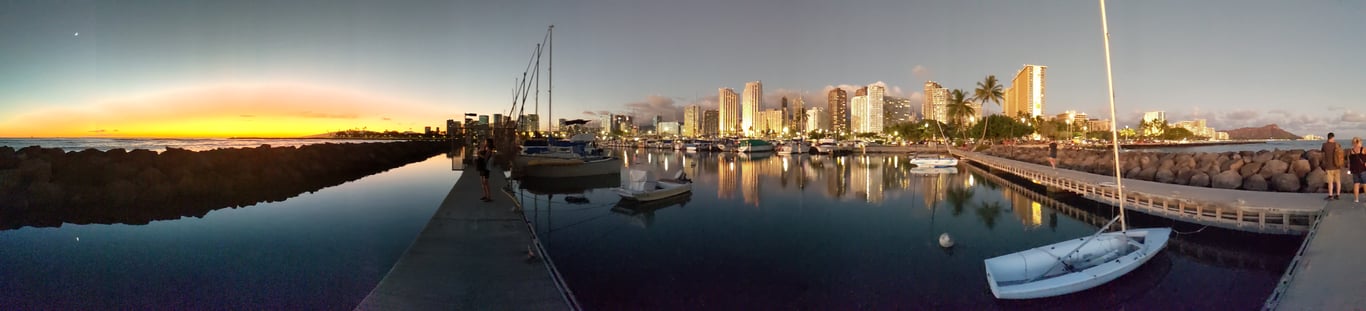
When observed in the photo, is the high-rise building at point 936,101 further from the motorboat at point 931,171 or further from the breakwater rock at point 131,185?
the breakwater rock at point 131,185

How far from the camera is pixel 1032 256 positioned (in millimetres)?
9289

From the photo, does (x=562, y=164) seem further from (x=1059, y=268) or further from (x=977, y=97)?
(x=977, y=97)

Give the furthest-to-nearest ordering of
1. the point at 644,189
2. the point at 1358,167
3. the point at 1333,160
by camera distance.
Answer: the point at 644,189
the point at 1333,160
the point at 1358,167

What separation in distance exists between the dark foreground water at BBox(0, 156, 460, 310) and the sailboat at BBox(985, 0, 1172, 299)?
396 inches

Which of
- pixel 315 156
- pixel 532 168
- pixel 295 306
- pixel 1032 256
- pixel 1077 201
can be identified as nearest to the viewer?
pixel 295 306

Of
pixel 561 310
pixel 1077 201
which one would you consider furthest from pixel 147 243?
pixel 1077 201

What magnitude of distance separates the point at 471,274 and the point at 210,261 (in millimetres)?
6877

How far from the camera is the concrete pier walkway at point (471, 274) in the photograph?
21.0ft

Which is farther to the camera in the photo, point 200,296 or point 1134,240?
point 1134,240

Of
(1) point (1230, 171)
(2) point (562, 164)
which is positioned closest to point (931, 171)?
(1) point (1230, 171)

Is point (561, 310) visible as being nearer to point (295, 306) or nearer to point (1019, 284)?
point (295, 306)

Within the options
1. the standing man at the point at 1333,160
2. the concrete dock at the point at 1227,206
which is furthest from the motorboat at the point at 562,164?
the standing man at the point at 1333,160

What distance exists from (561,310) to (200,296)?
20.2ft

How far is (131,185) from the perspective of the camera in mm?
18734
